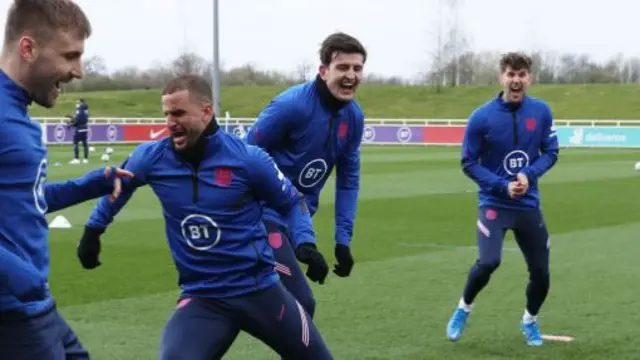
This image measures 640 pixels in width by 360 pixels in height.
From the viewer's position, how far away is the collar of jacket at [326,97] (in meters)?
6.87

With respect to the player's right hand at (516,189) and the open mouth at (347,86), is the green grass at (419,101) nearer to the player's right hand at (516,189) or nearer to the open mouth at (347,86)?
the player's right hand at (516,189)

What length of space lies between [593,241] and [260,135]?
911 centimetres

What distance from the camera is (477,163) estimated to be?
881 cm

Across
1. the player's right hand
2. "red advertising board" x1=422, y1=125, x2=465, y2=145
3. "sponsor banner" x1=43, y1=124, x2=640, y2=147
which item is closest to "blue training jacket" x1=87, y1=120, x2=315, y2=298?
the player's right hand

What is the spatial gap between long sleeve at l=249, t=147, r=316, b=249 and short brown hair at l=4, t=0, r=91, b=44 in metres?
1.54

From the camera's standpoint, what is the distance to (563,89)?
278 ft

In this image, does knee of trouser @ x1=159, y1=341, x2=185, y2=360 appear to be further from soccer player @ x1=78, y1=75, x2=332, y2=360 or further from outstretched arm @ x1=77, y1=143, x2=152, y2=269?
outstretched arm @ x1=77, y1=143, x2=152, y2=269

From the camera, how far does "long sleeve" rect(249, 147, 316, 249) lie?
5473 mm

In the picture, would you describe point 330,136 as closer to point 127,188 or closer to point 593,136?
point 127,188

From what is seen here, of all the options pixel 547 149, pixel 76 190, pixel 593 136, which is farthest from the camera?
pixel 593 136

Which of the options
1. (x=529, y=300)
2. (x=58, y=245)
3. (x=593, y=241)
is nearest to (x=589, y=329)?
(x=529, y=300)

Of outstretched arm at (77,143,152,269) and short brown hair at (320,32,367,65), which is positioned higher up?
short brown hair at (320,32,367,65)

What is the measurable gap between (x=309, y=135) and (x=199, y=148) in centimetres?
162

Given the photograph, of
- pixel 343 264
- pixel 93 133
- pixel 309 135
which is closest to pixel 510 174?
pixel 309 135
